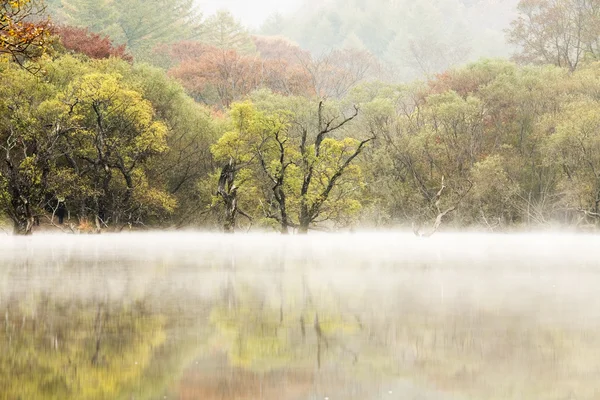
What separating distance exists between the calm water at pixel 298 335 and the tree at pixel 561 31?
182ft

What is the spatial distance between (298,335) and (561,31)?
226ft

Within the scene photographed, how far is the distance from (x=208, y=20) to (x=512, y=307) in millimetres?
100082

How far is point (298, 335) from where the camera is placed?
1059 centimetres

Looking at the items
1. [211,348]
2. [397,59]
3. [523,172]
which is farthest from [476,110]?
[397,59]

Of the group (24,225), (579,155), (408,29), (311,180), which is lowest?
(24,225)

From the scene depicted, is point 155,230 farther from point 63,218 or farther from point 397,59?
point 397,59

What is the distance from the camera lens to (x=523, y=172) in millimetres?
57094

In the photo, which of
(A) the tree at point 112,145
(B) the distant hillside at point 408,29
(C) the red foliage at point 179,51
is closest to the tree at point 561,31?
(C) the red foliage at point 179,51

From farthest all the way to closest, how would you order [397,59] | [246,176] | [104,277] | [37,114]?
[397,59] < [246,176] < [37,114] < [104,277]

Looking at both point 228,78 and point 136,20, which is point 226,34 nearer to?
point 136,20

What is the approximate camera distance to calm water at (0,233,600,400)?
7648 mm

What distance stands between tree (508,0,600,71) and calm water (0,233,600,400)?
55560mm

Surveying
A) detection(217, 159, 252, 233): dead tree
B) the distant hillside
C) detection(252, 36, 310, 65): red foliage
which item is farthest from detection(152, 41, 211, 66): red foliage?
the distant hillside

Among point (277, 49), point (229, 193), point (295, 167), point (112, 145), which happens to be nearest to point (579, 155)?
point (295, 167)
